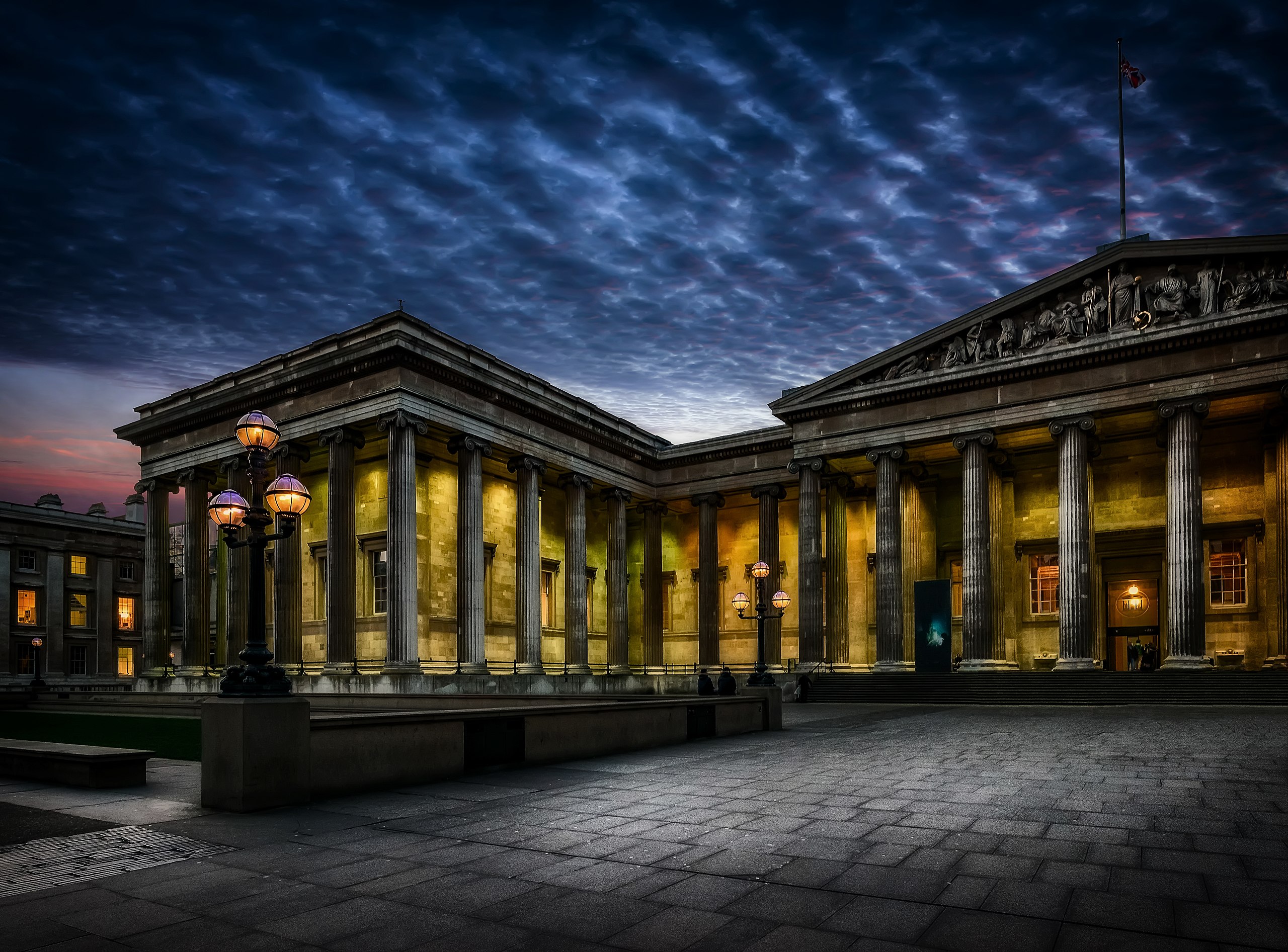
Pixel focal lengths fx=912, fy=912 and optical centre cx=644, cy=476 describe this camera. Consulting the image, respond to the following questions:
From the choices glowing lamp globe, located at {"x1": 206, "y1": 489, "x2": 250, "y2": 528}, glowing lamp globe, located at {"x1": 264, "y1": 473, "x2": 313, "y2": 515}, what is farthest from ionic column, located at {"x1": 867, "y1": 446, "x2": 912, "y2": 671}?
glowing lamp globe, located at {"x1": 206, "y1": 489, "x2": 250, "y2": 528}

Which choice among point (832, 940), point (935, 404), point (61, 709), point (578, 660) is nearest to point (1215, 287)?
point (935, 404)

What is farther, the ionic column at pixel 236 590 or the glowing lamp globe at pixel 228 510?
the ionic column at pixel 236 590

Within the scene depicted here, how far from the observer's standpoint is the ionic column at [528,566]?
128ft

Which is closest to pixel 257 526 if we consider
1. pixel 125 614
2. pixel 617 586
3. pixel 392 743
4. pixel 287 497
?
pixel 287 497

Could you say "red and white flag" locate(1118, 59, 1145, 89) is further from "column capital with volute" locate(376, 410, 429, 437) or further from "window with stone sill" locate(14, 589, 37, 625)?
"window with stone sill" locate(14, 589, 37, 625)

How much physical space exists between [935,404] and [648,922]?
114 ft

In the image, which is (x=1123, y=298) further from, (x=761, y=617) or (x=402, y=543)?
(x=402, y=543)

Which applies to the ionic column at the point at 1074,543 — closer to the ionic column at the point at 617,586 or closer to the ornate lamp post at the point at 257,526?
the ionic column at the point at 617,586

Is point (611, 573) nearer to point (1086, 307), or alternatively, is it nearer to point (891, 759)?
point (1086, 307)

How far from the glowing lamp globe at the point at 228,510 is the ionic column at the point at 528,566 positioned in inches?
1015

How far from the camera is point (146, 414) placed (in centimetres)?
4459

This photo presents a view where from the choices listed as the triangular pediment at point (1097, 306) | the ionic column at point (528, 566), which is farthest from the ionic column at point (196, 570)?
the triangular pediment at point (1097, 306)

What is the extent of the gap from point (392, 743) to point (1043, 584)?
117 ft

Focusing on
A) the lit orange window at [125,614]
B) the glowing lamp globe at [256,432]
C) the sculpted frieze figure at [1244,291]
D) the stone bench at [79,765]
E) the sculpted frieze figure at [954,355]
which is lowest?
the lit orange window at [125,614]
